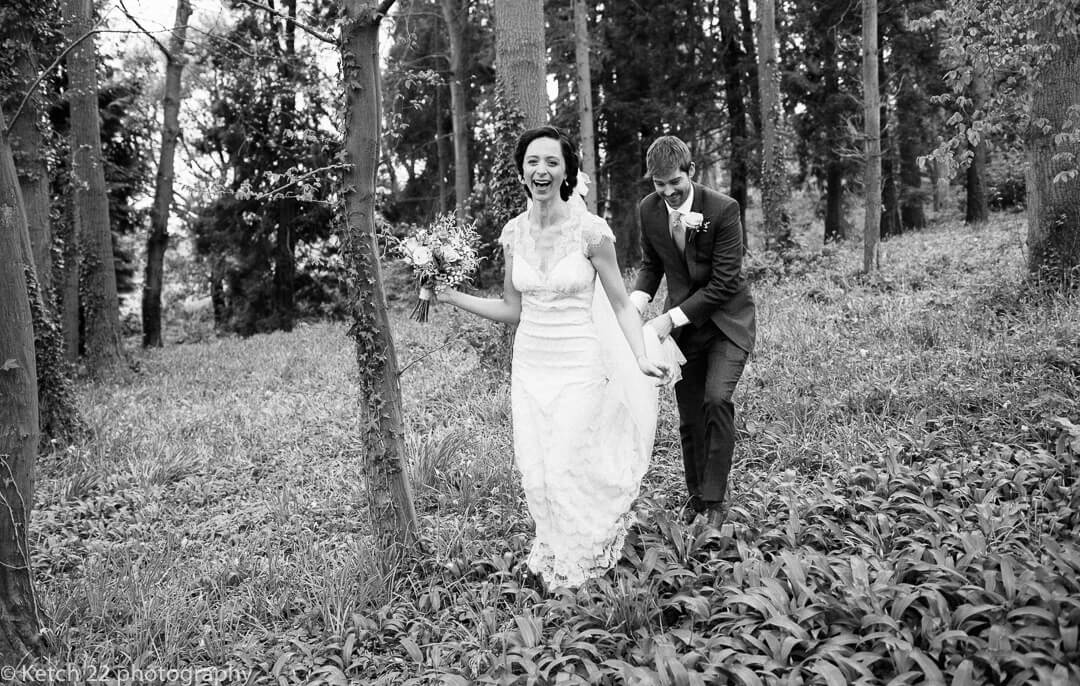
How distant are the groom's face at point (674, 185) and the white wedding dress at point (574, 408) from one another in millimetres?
553

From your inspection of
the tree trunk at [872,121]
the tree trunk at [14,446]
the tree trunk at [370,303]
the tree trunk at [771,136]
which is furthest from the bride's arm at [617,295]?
the tree trunk at [771,136]

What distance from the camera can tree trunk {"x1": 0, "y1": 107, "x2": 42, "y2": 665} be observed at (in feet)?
11.0

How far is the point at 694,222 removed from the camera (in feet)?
13.4

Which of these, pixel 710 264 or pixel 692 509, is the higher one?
pixel 710 264

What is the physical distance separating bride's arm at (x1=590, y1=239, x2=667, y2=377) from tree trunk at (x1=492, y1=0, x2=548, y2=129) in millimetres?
4513

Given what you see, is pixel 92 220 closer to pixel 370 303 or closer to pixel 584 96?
pixel 584 96

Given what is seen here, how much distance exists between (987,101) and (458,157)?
1420 centimetres

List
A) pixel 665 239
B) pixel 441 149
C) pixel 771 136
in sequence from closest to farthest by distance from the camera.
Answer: pixel 665 239 < pixel 771 136 < pixel 441 149

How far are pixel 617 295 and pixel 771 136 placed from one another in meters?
11.7

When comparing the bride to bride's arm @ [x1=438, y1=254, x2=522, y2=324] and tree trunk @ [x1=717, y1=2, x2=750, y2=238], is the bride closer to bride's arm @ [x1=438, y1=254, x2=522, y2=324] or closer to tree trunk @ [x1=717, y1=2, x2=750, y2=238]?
bride's arm @ [x1=438, y1=254, x2=522, y2=324]

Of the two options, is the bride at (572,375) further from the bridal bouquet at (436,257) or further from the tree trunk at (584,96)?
the tree trunk at (584,96)

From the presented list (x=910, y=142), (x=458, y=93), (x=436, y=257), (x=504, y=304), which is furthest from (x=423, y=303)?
(x=910, y=142)

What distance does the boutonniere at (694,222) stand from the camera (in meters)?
4.08

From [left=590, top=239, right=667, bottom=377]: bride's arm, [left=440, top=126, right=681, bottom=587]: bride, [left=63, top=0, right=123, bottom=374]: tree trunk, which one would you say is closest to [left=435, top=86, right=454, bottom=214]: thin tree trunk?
[left=63, top=0, right=123, bottom=374]: tree trunk
